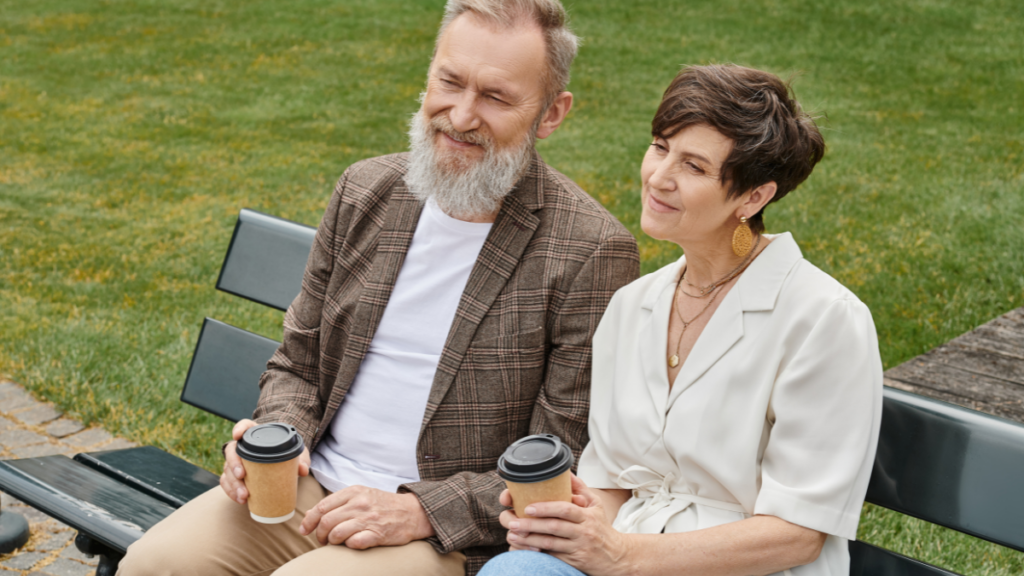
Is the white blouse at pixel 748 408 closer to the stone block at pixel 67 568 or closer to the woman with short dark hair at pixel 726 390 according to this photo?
the woman with short dark hair at pixel 726 390

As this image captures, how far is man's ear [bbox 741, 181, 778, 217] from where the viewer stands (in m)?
2.18

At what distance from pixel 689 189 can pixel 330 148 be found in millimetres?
8304

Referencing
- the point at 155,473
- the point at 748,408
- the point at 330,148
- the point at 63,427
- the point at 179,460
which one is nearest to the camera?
the point at 748,408

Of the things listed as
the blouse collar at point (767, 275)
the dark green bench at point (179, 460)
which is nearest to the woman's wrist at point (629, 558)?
the blouse collar at point (767, 275)

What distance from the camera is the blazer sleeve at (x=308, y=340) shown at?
2.88 meters

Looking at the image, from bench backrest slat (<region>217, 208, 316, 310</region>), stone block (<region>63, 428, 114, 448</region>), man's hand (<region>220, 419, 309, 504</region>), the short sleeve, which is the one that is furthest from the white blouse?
stone block (<region>63, 428, 114, 448</region>)

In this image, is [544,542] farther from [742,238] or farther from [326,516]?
[742,238]

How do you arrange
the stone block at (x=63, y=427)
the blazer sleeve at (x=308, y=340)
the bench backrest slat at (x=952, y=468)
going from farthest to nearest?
the stone block at (x=63, y=427), the blazer sleeve at (x=308, y=340), the bench backrest slat at (x=952, y=468)

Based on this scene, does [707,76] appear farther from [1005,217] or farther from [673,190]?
[1005,217]

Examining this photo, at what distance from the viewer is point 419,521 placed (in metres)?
2.46

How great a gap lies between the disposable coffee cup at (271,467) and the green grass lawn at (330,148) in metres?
1.49

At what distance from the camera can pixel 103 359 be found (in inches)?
207

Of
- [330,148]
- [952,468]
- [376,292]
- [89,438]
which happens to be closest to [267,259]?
[376,292]

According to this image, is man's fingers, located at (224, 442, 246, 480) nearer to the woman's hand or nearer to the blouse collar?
the woman's hand
